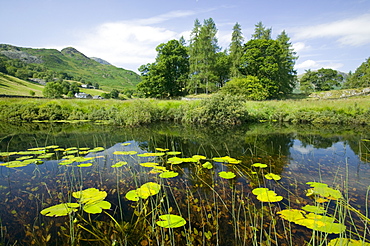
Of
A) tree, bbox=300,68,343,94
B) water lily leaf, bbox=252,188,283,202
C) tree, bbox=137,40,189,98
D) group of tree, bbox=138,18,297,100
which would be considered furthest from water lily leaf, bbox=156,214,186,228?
tree, bbox=300,68,343,94

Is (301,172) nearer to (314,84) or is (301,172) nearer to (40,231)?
(40,231)

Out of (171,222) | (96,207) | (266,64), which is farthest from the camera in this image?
(266,64)

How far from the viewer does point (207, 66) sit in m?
34.2

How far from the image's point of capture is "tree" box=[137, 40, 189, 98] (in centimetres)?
3563

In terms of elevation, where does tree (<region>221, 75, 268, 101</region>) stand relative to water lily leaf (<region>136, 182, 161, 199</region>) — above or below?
above

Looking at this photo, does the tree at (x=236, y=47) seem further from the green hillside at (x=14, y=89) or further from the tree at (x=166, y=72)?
the green hillside at (x=14, y=89)

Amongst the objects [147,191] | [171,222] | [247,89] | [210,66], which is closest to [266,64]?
[247,89]

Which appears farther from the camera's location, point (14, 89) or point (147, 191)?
point (14, 89)

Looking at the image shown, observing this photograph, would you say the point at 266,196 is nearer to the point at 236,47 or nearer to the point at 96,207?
the point at 96,207

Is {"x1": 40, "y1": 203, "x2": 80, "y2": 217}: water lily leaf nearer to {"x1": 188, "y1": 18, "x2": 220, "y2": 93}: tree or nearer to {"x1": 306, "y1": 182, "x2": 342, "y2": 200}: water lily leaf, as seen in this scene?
{"x1": 306, "y1": 182, "x2": 342, "y2": 200}: water lily leaf

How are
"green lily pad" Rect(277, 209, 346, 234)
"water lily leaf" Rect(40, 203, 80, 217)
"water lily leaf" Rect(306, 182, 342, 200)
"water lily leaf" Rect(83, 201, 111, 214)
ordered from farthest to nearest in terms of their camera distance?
"water lily leaf" Rect(306, 182, 342, 200)
"water lily leaf" Rect(83, 201, 111, 214)
"water lily leaf" Rect(40, 203, 80, 217)
"green lily pad" Rect(277, 209, 346, 234)

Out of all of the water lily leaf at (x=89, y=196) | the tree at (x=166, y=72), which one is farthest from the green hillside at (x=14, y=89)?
the water lily leaf at (x=89, y=196)

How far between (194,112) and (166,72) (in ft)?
66.3

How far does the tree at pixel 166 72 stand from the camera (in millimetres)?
35631
